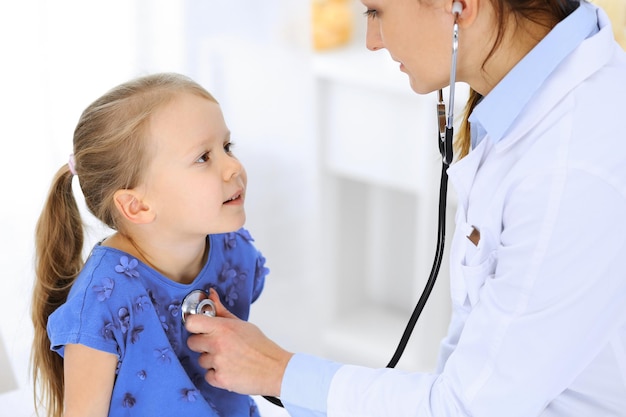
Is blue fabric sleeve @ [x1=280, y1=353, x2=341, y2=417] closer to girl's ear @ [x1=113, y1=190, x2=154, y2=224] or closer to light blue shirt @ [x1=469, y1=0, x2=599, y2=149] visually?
girl's ear @ [x1=113, y1=190, x2=154, y2=224]

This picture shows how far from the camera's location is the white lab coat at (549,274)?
109 centimetres

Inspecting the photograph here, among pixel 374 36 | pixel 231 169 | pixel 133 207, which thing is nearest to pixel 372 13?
pixel 374 36

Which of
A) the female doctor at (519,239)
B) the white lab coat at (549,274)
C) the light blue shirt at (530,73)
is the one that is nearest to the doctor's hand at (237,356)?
the female doctor at (519,239)

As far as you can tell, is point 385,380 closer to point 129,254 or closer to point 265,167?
point 129,254

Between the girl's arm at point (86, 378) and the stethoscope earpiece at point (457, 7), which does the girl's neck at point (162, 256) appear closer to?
the girl's arm at point (86, 378)

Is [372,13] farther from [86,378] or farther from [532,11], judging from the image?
[86,378]

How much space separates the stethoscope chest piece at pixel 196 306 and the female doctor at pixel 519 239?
0.02 meters

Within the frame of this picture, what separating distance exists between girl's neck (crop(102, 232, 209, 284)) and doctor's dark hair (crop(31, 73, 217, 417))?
1.1 inches

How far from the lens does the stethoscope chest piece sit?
4.46ft

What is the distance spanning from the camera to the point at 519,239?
1.13 m

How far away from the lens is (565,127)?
44.4 inches

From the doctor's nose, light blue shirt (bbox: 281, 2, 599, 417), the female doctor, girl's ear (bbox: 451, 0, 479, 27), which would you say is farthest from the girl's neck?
girl's ear (bbox: 451, 0, 479, 27)

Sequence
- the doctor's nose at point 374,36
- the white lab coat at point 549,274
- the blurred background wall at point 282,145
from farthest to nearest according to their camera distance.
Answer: the blurred background wall at point 282,145, the doctor's nose at point 374,36, the white lab coat at point 549,274

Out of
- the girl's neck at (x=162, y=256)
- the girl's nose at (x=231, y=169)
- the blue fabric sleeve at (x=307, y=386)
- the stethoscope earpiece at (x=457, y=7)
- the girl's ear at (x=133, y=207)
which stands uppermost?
the stethoscope earpiece at (x=457, y=7)
